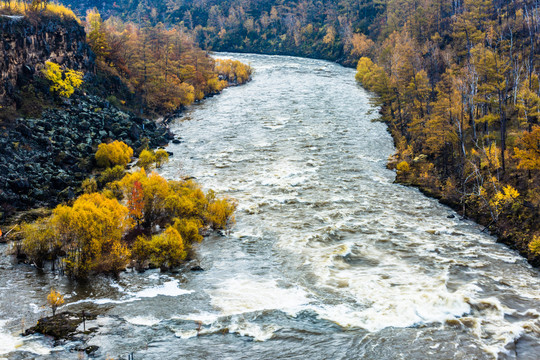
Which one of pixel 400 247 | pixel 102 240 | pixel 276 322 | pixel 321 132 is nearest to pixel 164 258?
pixel 102 240

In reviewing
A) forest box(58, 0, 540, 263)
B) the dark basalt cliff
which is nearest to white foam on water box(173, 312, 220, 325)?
the dark basalt cliff

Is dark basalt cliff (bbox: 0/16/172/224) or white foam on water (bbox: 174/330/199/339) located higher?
dark basalt cliff (bbox: 0/16/172/224)

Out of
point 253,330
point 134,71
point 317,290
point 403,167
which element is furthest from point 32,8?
point 253,330

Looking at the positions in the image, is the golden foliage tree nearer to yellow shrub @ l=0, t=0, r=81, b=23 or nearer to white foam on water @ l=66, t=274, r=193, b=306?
white foam on water @ l=66, t=274, r=193, b=306

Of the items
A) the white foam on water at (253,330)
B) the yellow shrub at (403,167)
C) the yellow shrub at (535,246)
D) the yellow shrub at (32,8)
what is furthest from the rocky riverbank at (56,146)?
the yellow shrub at (535,246)

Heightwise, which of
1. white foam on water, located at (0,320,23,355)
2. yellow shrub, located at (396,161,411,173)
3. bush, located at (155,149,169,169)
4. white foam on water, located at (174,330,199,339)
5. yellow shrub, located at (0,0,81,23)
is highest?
yellow shrub, located at (0,0,81,23)

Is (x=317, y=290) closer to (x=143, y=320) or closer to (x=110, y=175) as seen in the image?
(x=143, y=320)
